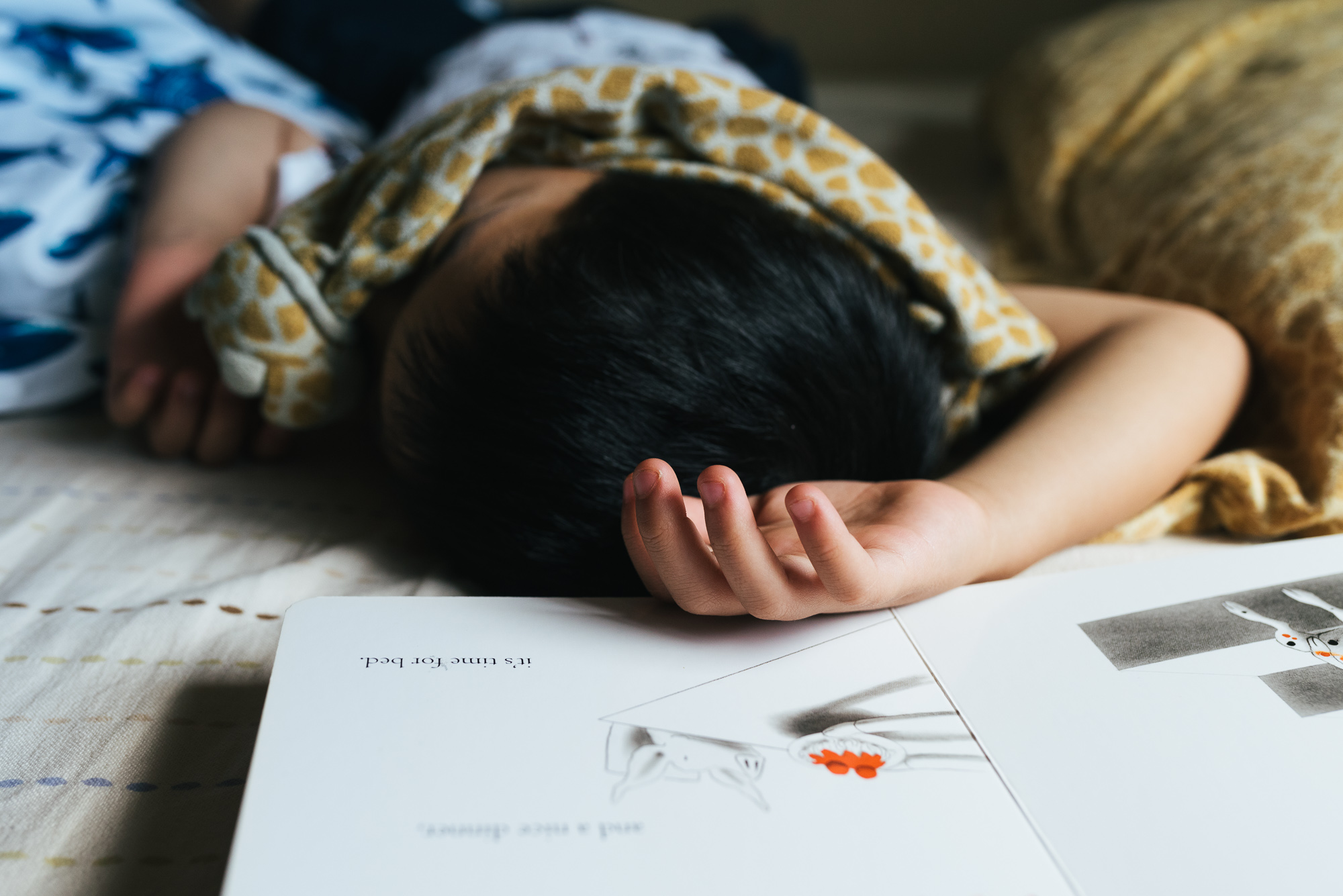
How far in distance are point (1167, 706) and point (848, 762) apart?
5.2 inches

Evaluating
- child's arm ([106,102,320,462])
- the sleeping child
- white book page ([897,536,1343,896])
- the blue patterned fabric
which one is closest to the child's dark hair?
the sleeping child

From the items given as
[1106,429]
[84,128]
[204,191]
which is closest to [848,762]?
[1106,429]

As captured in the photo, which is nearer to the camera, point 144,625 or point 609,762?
point 609,762

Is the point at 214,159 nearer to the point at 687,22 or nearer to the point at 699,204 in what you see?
the point at 699,204

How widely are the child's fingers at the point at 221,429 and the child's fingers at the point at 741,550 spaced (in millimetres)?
428

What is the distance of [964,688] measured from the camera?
0.36 meters

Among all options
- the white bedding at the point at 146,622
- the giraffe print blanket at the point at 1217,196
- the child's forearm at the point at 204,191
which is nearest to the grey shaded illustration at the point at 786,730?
the white bedding at the point at 146,622

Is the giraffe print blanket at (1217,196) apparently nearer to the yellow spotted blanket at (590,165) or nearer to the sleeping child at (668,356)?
the sleeping child at (668,356)

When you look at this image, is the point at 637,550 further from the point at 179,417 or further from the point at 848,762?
the point at 179,417

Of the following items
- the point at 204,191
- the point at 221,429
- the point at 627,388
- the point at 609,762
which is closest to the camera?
the point at 609,762

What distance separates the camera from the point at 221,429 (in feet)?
2.10

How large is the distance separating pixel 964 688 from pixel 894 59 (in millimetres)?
1801

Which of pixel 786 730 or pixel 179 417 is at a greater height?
pixel 786 730

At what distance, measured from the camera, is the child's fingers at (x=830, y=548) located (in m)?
0.34
